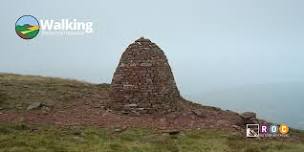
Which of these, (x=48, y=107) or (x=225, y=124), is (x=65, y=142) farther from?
(x=225, y=124)

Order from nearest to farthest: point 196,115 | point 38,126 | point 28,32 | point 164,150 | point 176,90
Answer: point 164,150 < point 38,126 < point 196,115 < point 176,90 < point 28,32

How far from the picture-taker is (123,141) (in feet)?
79.5

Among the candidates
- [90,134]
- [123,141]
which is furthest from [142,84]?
[123,141]

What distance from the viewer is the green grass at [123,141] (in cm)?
2186

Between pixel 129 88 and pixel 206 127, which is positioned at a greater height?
pixel 129 88

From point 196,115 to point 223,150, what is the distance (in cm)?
793

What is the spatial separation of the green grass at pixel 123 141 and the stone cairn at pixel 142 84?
4119 mm

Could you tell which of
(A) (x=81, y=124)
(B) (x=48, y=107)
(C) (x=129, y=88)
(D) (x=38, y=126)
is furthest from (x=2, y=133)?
(C) (x=129, y=88)

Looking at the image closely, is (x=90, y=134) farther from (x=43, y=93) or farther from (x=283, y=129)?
(x=283, y=129)

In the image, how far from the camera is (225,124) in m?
29.7

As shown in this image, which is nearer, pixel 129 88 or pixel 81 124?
pixel 81 124

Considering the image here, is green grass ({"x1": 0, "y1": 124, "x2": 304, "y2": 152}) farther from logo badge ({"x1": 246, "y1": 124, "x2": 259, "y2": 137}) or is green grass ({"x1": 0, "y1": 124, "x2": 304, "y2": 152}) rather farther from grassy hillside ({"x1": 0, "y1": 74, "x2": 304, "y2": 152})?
logo badge ({"x1": 246, "y1": 124, "x2": 259, "y2": 137})

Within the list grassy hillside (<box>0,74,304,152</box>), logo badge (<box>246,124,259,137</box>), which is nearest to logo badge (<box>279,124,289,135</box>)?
grassy hillside (<box>0,74,304,152</box>)

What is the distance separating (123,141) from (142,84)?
25.2 feet
